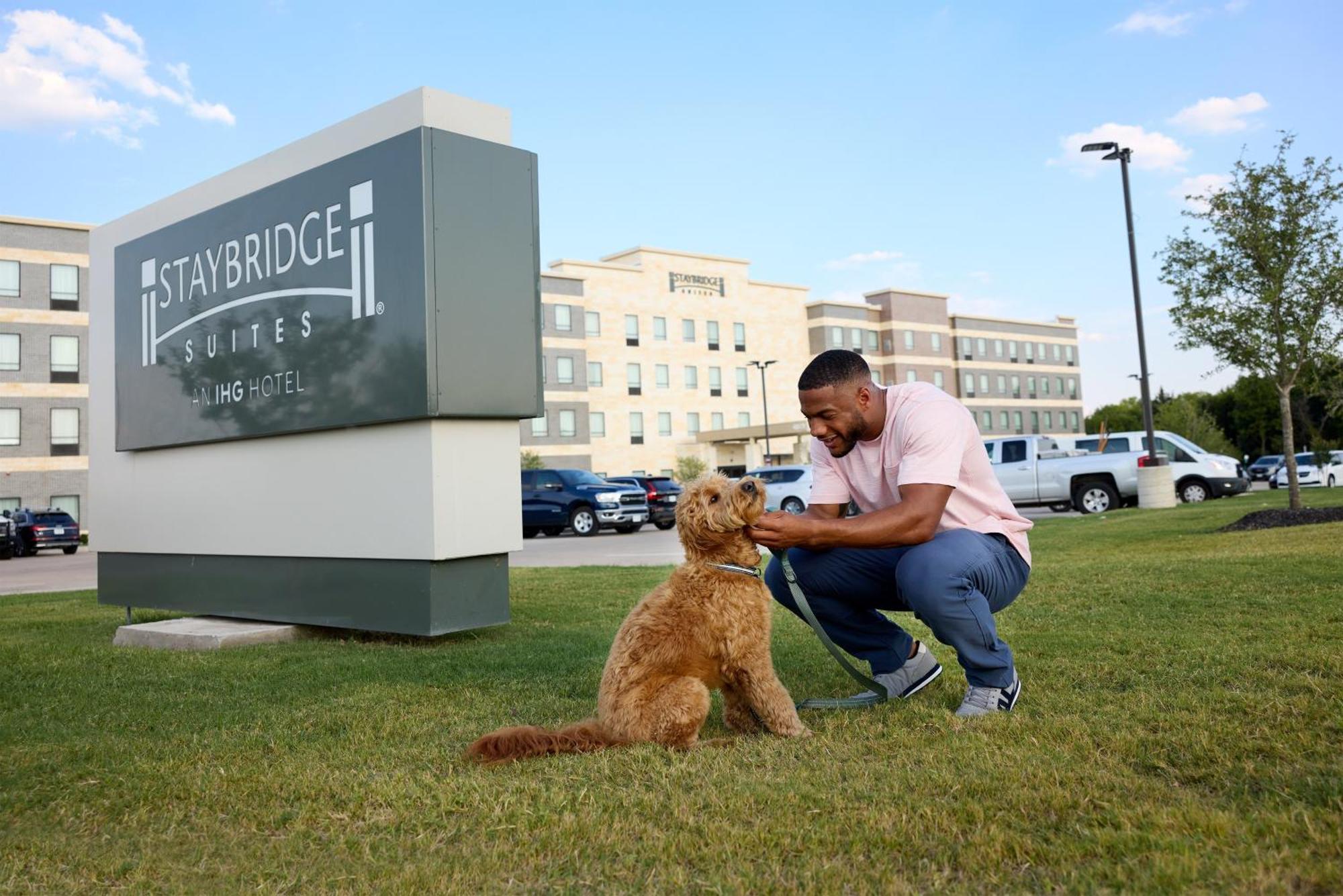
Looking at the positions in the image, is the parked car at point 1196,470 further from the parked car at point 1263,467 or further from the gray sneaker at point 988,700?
the parked car at point 1263,467

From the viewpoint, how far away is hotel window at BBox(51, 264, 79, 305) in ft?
136

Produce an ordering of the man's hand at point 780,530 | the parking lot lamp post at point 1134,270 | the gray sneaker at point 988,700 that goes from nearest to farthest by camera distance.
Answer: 1. the man's hand at point 780,530
2. the gray sneaker at point 988,700
3. the parking lot lamp post at point 1134,270

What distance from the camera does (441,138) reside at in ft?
21.6

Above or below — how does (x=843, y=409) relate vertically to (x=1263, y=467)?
above

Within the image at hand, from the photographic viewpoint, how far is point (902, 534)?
389 cm

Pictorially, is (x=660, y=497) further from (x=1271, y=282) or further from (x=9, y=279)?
(x=9, y=279)

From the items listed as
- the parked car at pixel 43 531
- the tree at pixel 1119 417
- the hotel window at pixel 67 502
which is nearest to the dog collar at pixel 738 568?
the parked car at pixel 43 531

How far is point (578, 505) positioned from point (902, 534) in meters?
22.5

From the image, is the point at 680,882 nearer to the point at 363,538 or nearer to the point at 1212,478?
the point at 363,538

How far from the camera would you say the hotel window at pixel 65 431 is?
41406 mm

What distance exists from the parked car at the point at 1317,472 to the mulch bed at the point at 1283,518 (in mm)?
17928

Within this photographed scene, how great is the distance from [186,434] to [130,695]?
353 cm

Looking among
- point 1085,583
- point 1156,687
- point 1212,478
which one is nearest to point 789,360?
point 1212,478

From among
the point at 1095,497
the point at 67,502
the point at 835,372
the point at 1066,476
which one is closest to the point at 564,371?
the point at 67,502
